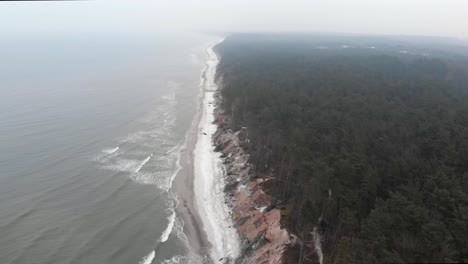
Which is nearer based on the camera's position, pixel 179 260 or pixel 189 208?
pixel 179 260

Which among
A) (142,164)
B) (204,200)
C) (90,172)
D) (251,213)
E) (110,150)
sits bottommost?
(204,200)

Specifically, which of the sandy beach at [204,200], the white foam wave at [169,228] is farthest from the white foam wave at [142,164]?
the white foam wave at [169,228]

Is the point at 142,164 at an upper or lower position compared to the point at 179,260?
upper

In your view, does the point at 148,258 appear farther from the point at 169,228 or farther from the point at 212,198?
the point at 212,198

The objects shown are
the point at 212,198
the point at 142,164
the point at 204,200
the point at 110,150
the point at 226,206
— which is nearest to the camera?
the point at 226,206

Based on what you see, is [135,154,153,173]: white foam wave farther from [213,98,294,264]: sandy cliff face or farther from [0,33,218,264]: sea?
[213,98,294,264]: sandy cliff face

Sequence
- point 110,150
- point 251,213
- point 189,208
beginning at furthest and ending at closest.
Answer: point 110,150
point 189,208
point 251,213

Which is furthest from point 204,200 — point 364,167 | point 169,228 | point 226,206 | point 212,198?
point 364,167
